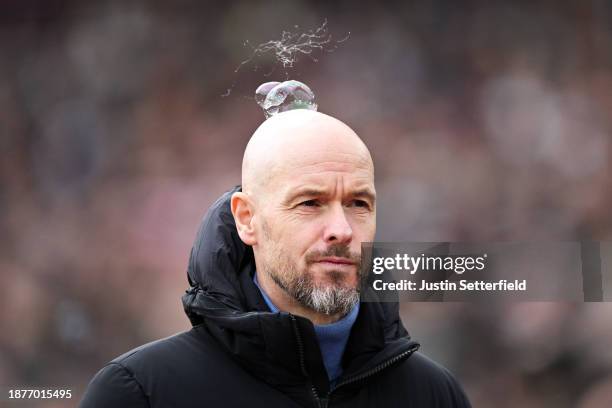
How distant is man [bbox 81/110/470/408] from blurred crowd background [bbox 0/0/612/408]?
2110mm

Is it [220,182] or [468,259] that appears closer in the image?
[468,259]

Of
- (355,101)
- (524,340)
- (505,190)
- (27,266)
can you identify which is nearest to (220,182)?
(355,101)

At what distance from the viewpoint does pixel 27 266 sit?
3.50 m

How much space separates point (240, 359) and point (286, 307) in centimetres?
8

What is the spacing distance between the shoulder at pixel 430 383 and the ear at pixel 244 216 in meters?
0.26

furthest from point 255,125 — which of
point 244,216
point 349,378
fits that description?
point 349,378

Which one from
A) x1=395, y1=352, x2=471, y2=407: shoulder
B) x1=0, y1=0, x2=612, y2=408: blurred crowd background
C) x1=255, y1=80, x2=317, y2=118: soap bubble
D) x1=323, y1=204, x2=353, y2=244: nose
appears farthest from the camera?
x1=0, y1=0, x2=612, y2=408: blurred crowd background

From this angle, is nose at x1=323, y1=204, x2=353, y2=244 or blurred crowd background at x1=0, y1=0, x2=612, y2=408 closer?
nose at x1=323, y1=204, x2=353, y2=244

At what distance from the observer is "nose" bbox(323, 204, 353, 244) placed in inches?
38.6

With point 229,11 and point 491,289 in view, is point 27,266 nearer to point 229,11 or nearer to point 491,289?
point 229,11

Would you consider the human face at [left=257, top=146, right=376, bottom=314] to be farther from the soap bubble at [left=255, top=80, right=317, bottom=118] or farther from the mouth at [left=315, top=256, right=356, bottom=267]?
the soap bubble at [left=255, top=80, right=317, bottom=118]

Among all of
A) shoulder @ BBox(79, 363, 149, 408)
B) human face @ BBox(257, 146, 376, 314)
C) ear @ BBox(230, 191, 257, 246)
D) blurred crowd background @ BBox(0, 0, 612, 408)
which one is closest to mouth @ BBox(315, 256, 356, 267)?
human face @ BBox(257, 146, 376, 314)

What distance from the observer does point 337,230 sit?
3.22 ft

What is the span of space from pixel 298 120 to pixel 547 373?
7.79 ft
